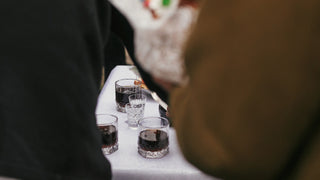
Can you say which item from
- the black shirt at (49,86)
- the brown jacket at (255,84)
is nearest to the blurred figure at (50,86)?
the black shirt at (49,86)

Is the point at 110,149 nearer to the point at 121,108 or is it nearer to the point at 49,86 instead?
the point at 121,108

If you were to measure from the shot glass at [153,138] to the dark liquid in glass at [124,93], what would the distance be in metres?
0.20

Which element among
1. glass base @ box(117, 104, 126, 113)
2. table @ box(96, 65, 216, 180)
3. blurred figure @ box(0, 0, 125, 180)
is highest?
blurred figure @ box(0, 0, 125, 180)

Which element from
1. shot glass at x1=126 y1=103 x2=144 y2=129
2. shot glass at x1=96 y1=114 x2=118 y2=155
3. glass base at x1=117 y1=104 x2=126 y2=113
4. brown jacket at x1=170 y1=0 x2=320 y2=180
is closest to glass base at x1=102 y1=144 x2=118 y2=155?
shot glass at x1=96 y1=114 x2=118 y2=155

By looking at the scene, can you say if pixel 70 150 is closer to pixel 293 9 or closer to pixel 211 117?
pixel 211 117

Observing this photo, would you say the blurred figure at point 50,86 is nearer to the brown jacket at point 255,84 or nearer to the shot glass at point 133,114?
the brown jacket at point 255,84

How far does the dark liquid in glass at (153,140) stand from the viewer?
893mm

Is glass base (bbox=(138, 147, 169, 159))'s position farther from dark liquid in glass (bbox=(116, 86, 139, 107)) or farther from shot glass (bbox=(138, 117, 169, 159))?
dark liquid in glass (bbox=(116, 86, 139, 107))

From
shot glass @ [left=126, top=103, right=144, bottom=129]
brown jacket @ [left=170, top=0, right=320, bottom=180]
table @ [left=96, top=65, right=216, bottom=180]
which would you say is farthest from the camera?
shot glass @ [left=126, top=103, right=144, bottom=129]

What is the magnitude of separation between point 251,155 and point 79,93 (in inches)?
11.1

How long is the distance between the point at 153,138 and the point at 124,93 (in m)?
0.27

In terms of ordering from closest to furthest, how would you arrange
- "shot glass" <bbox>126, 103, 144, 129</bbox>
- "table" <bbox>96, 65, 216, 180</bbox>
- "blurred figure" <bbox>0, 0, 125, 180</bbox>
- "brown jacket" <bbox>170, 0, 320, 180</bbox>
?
"brown jacket" <bbox>170, 0, 320, 180</bbox>
"blurred figure" <bbox>0, 0, 125, 180</bbox>
"table" <bbox>96, 65, 216, 180</bbox>
"shot glass" <bbox>126, 103, 144, 129</bbox>

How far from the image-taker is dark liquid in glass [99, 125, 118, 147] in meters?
0.90

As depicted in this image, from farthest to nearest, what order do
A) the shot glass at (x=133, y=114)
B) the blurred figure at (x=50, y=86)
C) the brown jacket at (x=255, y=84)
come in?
1. the shot glass at (x=133, y=114)
2. the blurred figure at (x=50, y=86)
3. the brown jacket at (x=255, y=84)
